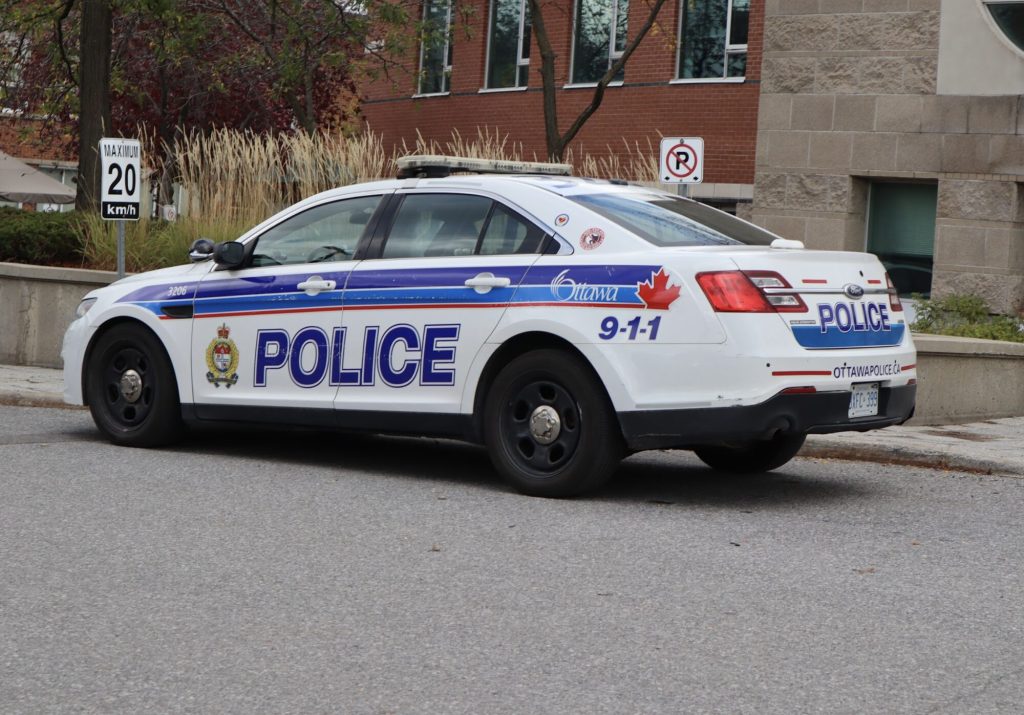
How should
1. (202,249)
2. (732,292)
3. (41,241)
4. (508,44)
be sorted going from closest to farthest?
(732,292) → (202,249) → (41,241) → (508,44)

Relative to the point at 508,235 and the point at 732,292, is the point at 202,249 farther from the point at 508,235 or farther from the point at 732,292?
the point at 732,292

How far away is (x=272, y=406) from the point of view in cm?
913

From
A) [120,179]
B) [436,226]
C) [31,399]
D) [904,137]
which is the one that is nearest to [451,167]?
[436,226]

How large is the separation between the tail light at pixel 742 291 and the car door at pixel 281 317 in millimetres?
2293

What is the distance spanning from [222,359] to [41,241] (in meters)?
7.78

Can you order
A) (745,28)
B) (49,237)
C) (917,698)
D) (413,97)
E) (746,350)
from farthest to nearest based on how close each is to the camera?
(413,97) < (745,28) < (49,237) < (746,350) < (917,698)

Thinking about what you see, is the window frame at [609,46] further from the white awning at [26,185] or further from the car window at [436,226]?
the car window at [436,226]

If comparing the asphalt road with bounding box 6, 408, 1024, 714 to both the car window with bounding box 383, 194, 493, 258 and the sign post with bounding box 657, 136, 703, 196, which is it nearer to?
the car window with bounding box 383, 194, 493, 258

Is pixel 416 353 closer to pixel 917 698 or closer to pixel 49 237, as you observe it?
pixel 917 698

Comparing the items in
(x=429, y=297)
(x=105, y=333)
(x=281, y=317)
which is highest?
(x=429, y=297)

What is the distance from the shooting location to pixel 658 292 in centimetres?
762

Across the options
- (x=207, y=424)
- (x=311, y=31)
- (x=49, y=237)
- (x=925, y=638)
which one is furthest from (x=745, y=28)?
(x=925, y=638)

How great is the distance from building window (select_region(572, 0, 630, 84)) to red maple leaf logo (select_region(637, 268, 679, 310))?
18003mm

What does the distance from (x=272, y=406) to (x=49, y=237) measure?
322 inches
